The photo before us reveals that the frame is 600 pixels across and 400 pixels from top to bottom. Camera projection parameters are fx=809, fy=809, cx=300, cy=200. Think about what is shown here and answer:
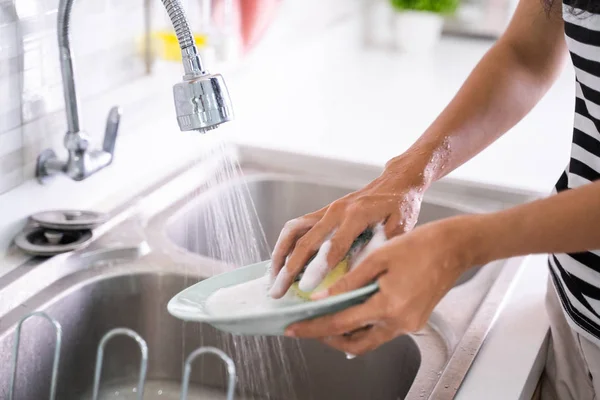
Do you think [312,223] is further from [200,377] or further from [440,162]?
[200,377]

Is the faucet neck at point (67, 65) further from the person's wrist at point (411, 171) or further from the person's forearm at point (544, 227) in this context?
the person's forearm at point (544, 227)

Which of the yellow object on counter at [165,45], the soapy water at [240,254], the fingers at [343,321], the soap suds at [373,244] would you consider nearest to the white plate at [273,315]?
the fingers at [343,321]

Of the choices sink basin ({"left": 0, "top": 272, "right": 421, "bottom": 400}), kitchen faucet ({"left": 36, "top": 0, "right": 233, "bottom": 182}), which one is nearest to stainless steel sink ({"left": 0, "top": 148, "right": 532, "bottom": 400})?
sink basin ({"left": 0, "top": 272, "right": 421, "bottom": 400})

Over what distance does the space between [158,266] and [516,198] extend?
59 centimetres

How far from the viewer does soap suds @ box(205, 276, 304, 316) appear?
764 mm

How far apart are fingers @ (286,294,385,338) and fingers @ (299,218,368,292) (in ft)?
0.29

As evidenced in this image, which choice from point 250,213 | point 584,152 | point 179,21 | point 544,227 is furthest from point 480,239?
point 250,213

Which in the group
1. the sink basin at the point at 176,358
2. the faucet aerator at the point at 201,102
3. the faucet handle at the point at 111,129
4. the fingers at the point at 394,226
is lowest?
the sink basin at the point at 176,358

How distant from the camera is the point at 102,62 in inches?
47.1

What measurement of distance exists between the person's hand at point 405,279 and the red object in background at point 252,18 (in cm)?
96

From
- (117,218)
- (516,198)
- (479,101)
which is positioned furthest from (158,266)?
(516,198)

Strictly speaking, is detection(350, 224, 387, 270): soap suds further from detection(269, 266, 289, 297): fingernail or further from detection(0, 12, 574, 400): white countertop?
detection(0, 12, 574, 400): white countertop

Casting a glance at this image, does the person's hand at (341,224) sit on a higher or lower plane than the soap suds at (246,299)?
higher

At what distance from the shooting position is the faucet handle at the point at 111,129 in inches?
43.8
